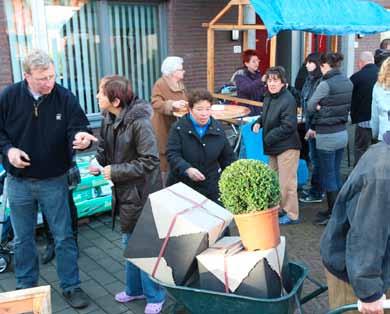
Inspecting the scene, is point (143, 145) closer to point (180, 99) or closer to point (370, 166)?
point (370, 166)

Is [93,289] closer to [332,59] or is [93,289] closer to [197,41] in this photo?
[332,59]

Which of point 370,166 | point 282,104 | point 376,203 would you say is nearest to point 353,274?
point 376,203

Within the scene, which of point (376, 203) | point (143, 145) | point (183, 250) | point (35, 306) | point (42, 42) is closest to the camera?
point (376, 203)

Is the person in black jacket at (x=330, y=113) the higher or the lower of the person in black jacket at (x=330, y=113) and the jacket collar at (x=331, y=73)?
the lower

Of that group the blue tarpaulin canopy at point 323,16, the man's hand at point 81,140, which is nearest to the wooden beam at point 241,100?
the blue tarpaulin canopy at point 323,16

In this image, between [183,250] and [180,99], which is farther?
Result: [180,99]

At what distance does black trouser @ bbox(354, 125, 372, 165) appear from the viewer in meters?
6.54

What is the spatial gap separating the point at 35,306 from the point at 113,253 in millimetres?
2353

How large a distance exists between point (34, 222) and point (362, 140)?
4470 millimetres

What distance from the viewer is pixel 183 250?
274 cm

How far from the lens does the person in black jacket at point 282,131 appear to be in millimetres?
5098

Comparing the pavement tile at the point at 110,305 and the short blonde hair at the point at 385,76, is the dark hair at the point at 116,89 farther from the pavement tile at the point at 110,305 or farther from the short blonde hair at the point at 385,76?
the short blonde hair at the point at 385,76

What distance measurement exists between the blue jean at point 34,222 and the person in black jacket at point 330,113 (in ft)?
9.55

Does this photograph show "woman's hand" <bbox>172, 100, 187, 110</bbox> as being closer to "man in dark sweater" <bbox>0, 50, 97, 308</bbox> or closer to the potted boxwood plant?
"man in dark sweater" <bbox>0, 50, 97, 308</bbox>
